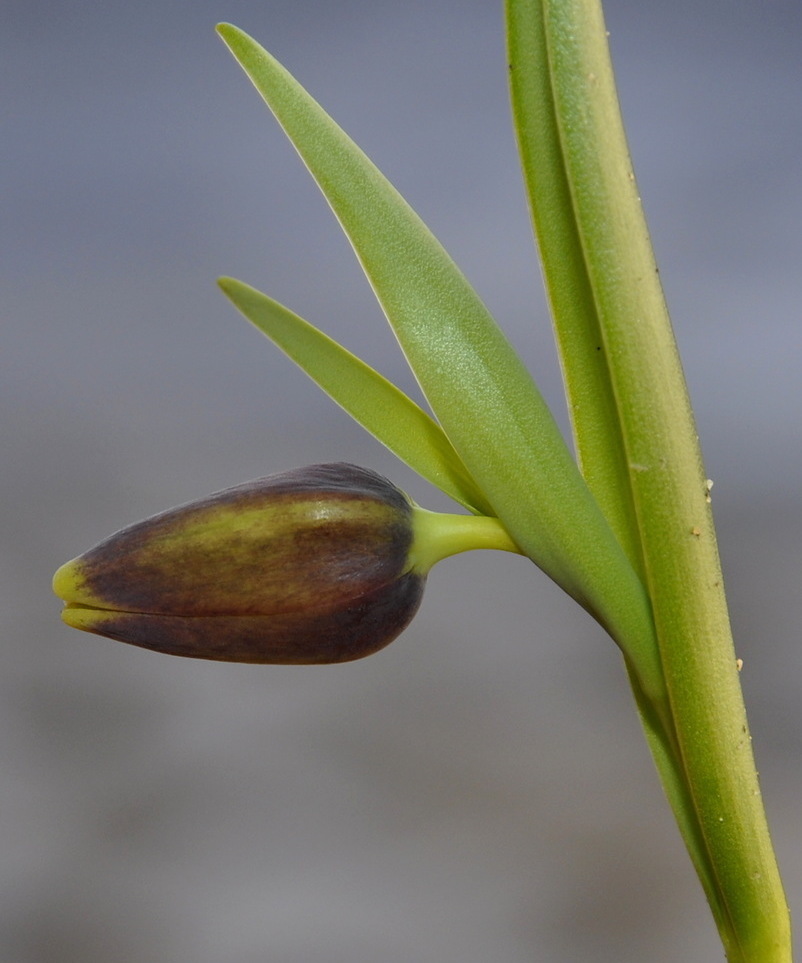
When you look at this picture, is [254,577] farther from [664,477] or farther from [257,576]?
[664,477]

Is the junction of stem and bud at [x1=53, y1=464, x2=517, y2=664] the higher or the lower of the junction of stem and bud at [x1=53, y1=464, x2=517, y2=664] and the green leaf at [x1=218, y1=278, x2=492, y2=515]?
the lower

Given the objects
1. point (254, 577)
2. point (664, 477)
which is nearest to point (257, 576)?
point (254, 577)

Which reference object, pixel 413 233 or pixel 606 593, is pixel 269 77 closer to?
pixel 413 233
